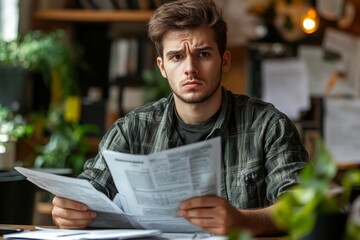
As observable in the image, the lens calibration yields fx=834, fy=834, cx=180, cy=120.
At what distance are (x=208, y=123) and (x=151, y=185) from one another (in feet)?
1.84

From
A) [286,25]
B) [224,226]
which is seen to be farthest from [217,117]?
[286,25]

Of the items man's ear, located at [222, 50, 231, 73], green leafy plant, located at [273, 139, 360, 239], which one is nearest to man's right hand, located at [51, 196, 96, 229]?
man's ear, located at [222, 50, 231, 73]

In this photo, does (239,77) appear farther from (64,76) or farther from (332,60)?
(64,76)

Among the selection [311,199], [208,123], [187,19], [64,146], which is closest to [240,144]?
[208,123]

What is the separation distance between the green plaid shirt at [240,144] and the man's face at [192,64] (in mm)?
101

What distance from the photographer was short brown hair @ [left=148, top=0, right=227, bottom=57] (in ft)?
6.71

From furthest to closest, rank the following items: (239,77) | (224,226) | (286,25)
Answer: (239,77), (286,25), (224,226)

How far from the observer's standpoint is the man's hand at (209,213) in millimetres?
1636

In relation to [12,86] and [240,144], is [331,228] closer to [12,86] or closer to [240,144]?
[240,144]

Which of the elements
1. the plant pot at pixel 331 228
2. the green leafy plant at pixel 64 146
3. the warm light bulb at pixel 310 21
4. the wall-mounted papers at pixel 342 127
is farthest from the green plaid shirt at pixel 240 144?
the wall-mounted papers at pixel 342 127

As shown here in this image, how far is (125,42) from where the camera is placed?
4.43 metres

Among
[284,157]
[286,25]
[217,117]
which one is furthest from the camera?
[286,25]

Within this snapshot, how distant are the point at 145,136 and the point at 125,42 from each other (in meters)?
2.33

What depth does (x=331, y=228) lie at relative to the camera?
116 cm
